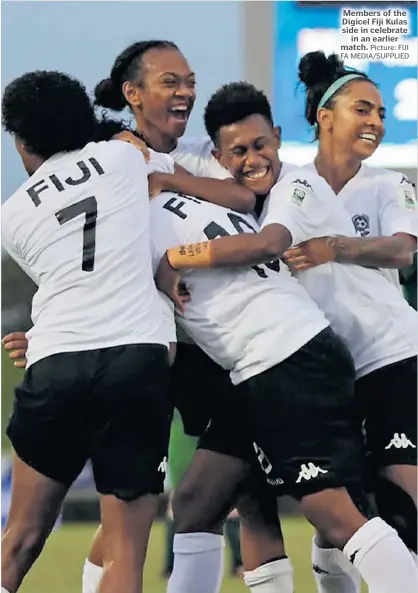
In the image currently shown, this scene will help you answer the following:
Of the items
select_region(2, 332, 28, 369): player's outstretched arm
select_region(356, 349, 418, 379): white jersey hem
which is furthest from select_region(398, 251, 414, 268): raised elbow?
select_region(2, 332, 28, 369): player's outstretched arm

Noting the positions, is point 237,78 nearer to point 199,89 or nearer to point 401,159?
point 199,89

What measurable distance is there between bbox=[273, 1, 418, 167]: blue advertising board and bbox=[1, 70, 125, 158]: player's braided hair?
65cm

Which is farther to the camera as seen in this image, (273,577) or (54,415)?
(273,577)

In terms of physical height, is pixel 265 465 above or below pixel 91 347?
below

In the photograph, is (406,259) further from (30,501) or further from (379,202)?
(30,501)

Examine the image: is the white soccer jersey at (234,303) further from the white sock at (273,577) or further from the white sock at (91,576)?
the white sock at (91,576)

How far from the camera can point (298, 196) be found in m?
2.46

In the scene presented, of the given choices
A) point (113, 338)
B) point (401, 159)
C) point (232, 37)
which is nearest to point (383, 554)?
point (113, 338)

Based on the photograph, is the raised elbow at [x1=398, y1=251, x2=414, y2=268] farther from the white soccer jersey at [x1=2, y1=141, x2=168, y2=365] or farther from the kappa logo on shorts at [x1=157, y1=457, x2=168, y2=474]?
the kappa logo on shorts at [x1=157, y1=457, x2=168, y2=474]

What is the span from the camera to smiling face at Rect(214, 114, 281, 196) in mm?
2520

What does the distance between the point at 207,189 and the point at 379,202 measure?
0.49 m

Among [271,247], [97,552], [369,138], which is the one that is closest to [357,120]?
[369,138]

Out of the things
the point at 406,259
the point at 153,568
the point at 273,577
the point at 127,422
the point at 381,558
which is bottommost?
the point at 153,568

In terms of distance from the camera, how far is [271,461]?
93.2 inches
